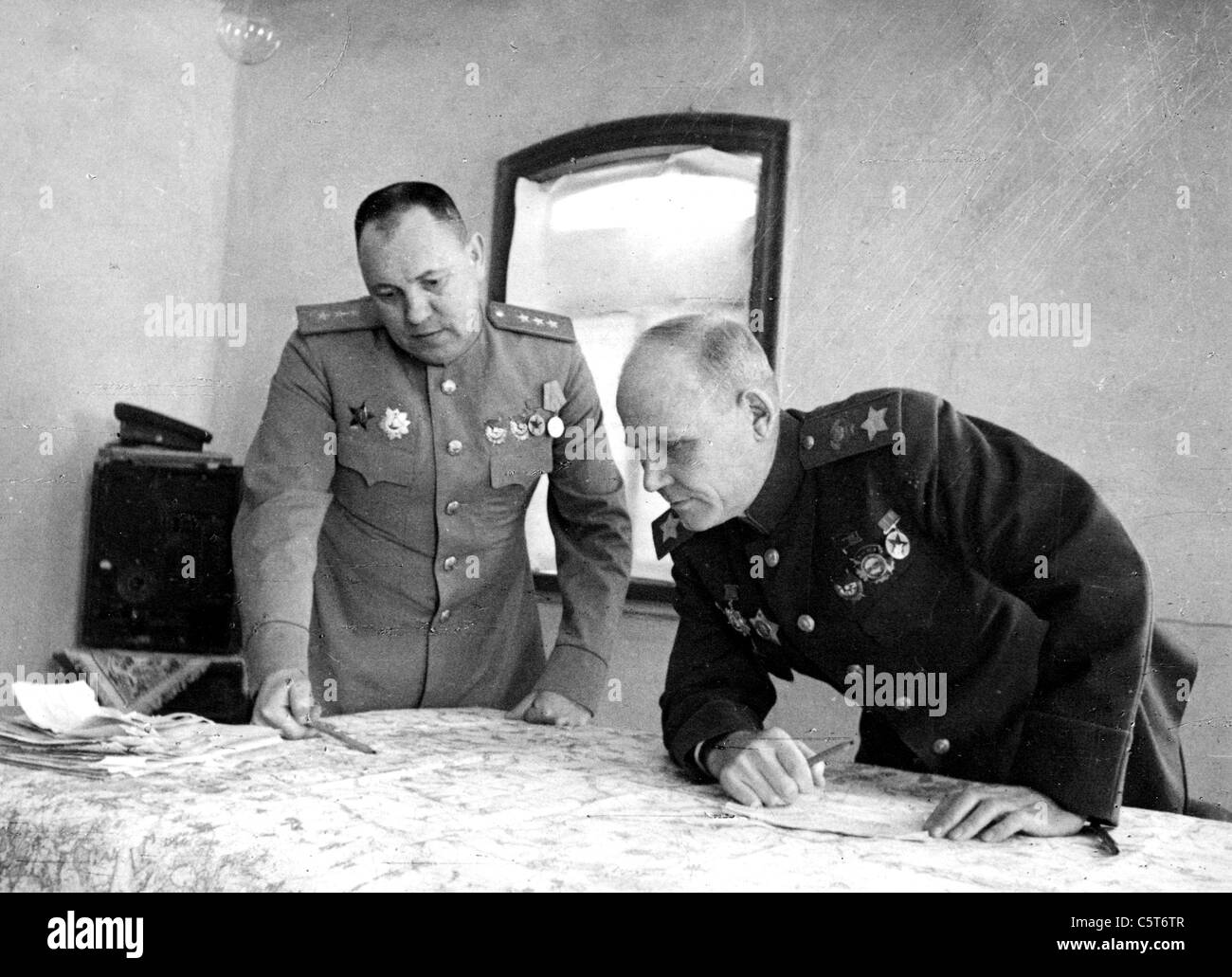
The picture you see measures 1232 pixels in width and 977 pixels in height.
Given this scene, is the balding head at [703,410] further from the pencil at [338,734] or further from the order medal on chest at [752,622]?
the pencil at [338,734]

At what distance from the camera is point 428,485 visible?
211 cm

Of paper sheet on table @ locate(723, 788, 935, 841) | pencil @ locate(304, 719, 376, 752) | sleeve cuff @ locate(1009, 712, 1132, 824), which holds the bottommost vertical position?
pencil @ locate(304, 719, 376, 752)

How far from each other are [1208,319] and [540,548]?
123 cm

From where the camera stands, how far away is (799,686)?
6.87 ft

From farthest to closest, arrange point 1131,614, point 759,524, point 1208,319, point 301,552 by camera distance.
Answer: point 301,552 < point 1208,319 < point 759,524 < point 1131,614

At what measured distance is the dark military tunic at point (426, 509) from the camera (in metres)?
2.11

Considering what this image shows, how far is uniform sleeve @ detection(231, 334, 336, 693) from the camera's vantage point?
6.25 feet

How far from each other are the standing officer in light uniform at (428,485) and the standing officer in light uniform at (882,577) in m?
0.49

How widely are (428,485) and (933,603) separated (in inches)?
37.6

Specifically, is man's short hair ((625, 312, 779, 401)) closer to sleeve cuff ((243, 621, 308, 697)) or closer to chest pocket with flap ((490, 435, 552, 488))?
chest pocket with flap ((490, 435, 552, 488))

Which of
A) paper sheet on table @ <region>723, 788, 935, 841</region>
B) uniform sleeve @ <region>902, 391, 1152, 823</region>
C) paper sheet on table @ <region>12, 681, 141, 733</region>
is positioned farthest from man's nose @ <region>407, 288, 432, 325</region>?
paper sheet on table @ <region>723, 788, 935, 841</region>

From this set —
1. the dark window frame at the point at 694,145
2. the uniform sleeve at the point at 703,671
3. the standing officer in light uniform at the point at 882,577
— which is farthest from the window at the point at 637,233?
the standing officer in light uniform at the point at 882,577
